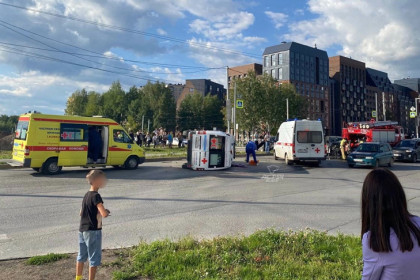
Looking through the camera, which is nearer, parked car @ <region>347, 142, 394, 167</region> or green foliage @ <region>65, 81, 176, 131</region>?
parked car @ <region>347, 142, 394, 167</region>

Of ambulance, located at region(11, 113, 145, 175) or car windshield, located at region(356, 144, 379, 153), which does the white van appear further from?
ambulance, located at region(11, 113, 145, 175)

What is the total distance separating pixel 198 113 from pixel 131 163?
219ft

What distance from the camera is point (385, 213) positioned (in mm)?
2160

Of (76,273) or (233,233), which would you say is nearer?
(76,273)

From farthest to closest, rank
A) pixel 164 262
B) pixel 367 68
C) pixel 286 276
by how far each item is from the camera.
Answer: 1. pixel 367 68
2. pixel 164 262
3. pixel 286 276

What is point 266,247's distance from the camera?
17.4 ft

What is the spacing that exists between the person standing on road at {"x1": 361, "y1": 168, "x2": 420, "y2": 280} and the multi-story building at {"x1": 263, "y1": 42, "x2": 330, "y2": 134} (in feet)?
296

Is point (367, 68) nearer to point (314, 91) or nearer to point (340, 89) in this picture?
point (340, 89)

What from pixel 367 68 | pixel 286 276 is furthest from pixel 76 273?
pixel 367 68

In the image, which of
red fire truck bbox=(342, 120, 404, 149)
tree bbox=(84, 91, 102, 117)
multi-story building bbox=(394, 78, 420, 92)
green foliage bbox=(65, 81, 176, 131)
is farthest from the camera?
multi-story building bbox=(394, 78, 420, 92)

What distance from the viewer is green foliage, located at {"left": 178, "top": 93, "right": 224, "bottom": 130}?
82688 millimetres

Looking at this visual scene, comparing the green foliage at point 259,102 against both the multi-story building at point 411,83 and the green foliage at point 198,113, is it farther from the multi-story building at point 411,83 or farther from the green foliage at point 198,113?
the multi-story building at point 411,83

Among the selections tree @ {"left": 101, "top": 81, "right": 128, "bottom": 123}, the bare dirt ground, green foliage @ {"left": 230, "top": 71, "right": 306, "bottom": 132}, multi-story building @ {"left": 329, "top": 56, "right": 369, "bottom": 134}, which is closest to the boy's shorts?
the bare dirt ground

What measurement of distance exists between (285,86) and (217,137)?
49283 millimetres
